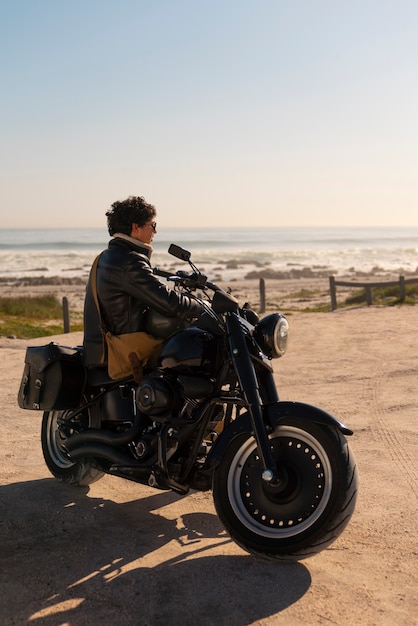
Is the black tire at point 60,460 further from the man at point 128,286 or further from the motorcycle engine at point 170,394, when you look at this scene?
the motorcycle engine at point 170,394

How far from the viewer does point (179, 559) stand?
13.6ft

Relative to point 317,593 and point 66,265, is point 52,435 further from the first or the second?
point 66,265

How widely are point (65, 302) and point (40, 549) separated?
42.2ft

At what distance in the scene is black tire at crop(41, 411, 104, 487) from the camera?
17.6ft

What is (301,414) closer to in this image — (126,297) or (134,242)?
(126,297)

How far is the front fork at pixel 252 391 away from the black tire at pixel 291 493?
118mm

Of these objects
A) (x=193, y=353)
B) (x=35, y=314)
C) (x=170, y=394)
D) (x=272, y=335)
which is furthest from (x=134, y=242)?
(x=35, y=314)

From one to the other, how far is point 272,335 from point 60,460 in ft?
7.33

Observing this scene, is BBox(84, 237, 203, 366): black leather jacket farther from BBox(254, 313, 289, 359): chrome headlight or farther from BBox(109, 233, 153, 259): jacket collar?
BBox(254, 313, 289, 359): chrome headlight

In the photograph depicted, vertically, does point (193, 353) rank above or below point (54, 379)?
above

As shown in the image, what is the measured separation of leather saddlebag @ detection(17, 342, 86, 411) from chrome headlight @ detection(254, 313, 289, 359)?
4.86 feet

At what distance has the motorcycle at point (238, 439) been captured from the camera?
3928 millimetres

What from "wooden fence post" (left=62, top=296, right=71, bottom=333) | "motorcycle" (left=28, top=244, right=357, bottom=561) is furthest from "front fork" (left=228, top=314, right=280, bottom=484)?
"wooden fence post" (left=62, top=296, right=71, bottom=333)

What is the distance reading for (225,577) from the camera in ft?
12.7
